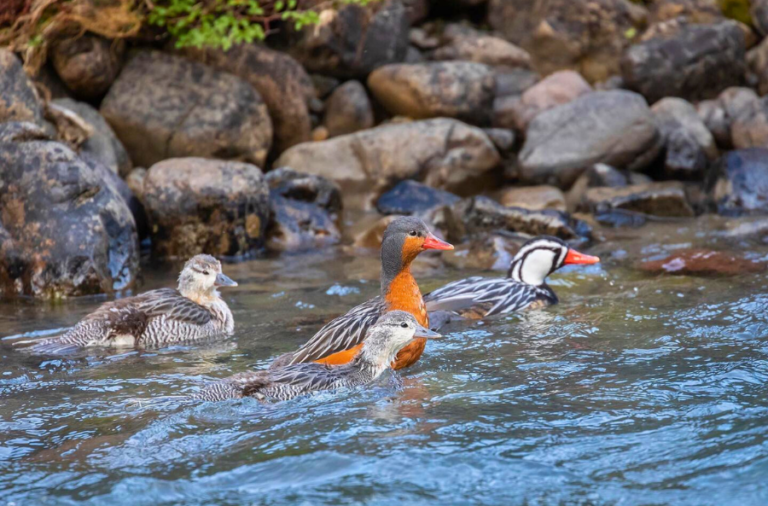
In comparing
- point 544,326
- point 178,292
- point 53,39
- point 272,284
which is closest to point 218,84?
point 53,39

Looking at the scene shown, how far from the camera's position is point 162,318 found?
7.94 meters

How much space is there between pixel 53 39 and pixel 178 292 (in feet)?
22.4

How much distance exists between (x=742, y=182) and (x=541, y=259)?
6.68 metres

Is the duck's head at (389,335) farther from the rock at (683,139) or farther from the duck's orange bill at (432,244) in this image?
the rock at (683,139)

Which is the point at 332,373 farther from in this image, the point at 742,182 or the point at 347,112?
the point at 347,112

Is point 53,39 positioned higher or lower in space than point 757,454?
higher

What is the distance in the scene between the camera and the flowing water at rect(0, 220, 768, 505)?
14.9 ft

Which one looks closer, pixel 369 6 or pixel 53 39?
pixel 53 39

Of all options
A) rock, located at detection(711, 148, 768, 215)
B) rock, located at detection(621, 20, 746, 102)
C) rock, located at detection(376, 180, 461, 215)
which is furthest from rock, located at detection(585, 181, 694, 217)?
rock, located at detection(621, 20, 746, 102)

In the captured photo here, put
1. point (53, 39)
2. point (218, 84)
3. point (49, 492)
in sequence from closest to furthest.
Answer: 1. point (49, 492)
2. point (53, 39)
3. point (218, 84)

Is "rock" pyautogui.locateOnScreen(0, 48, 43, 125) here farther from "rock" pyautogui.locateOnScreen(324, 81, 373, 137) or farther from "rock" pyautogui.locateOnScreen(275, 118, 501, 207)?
"rock" pyautogui.locateOnScreen(324, 81, 373, 137)

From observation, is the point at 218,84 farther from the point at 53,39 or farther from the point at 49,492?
the point at 49,492

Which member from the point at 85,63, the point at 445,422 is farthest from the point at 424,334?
the point at 85,63

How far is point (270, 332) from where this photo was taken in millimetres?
8281
